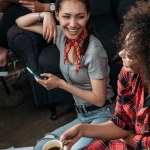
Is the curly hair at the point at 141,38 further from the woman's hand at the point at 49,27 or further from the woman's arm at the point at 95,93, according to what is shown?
the woman's hand at the point at 49,27

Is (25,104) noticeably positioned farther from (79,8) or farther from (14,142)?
(79,8)

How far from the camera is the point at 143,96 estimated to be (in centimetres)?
103

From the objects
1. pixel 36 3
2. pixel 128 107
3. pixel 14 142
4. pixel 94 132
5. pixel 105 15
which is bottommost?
pixel 14 142

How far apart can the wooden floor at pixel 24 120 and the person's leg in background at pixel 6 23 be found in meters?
0.33

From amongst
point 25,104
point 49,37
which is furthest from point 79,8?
point 25,104

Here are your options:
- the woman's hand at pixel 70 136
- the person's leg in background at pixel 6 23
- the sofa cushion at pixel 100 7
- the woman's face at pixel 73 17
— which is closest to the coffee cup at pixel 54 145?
the woman's hand at pixel 70 136

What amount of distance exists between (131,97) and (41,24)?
91cm

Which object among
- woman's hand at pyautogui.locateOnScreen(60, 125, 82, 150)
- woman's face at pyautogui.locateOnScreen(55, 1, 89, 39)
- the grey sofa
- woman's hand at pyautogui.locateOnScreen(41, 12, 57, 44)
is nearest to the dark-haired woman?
woman's face at pyautogui.locateOnScreen(55, 1, 89, 39)

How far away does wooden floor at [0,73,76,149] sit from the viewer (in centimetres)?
204

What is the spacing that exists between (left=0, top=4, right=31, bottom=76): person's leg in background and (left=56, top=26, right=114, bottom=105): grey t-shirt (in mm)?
604

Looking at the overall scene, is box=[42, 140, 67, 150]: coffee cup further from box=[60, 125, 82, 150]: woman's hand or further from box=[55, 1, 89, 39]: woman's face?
box=[55, 1, 89, 39]: woman's face

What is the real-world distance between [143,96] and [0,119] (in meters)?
1.46

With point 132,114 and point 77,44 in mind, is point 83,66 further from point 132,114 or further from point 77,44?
point 132,114

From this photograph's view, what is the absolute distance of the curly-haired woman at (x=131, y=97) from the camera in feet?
2.86
